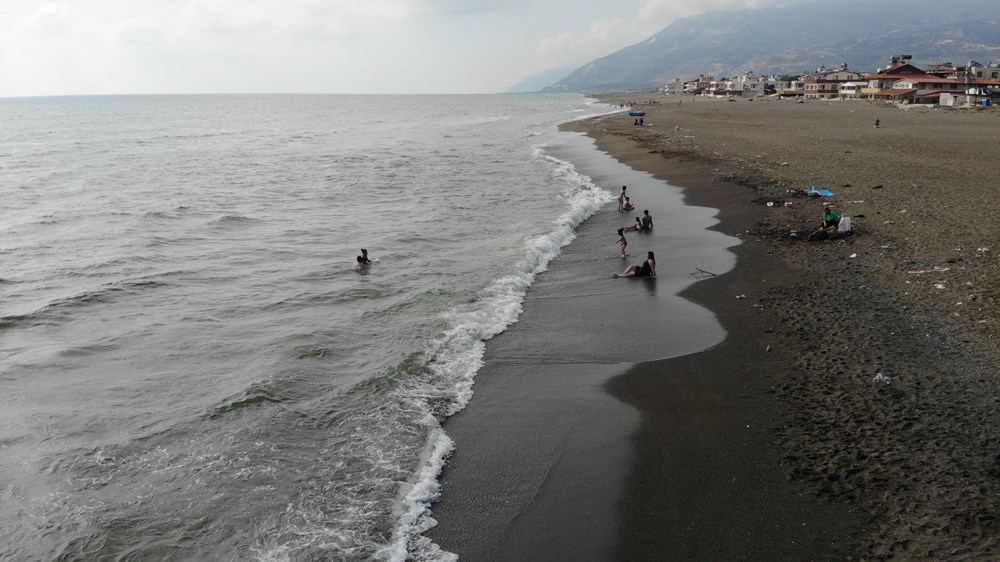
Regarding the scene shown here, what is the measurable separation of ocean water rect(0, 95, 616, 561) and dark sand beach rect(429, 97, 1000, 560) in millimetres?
1079

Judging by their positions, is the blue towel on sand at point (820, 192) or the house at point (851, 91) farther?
the house at point (851, 91)

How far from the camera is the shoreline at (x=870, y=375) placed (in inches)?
282

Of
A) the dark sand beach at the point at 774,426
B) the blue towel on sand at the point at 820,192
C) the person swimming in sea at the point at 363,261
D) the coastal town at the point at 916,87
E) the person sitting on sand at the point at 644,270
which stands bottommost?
the dark sand beach at the point at 774,426

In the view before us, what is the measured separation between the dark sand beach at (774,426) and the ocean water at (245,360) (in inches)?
42.5

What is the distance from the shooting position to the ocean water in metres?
7.99

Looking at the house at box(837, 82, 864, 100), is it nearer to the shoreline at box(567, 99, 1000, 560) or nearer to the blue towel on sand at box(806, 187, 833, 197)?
the shoreline at box(567, 99, 1000, 560)

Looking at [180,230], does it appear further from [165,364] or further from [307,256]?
[165,364]

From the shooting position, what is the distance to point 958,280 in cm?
1377

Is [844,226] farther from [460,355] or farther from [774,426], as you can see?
[460,355]

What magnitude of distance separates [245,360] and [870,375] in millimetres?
11732

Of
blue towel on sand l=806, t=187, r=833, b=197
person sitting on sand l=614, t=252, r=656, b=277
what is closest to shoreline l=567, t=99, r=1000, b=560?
blue towel on sand l=806, t=187, r=833, b=197

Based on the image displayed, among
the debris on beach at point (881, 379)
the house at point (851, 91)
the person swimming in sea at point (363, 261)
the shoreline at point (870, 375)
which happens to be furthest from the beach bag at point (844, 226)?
the house at point (851, 91)

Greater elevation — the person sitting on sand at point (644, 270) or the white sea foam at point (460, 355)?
the person sitting on sand at point (644, 270)

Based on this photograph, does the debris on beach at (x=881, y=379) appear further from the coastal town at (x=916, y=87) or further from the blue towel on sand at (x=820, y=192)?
the coastal town at (x=916, y=87)
